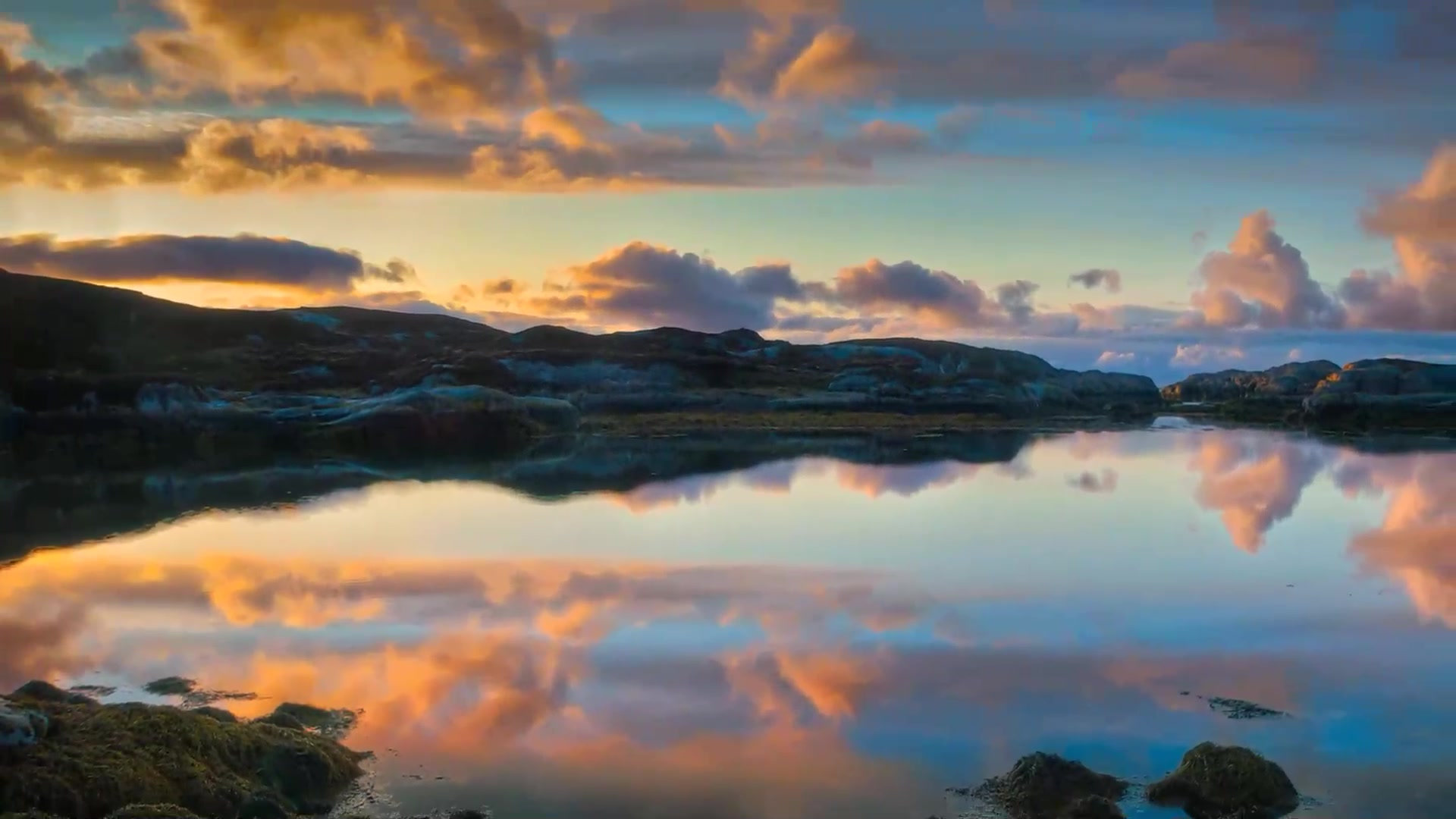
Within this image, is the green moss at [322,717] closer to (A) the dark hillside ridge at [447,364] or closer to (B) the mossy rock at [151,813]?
(B) the mossy rock at [151,813]

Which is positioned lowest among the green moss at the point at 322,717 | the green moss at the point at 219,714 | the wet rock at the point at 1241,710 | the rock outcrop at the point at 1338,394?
the green moss at the point at 322,717

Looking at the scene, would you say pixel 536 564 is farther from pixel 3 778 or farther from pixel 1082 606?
pixel 3 778

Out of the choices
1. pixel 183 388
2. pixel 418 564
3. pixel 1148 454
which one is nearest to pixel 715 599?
pixel 418 564

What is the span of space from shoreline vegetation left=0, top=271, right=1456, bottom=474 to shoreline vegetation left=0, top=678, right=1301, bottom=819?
3290cm

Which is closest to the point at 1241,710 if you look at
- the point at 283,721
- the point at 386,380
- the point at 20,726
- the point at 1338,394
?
the point at 283,721

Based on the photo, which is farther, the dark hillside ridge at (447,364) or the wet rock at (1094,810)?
the dark hillside ridge at (447,364)

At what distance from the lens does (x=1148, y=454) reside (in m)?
47.1

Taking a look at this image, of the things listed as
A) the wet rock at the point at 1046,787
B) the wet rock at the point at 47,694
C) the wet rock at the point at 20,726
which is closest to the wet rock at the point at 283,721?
the wet rock at the point at 47,694

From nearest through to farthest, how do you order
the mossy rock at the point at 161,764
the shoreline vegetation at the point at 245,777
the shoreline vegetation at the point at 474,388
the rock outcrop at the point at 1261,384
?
the mossy rock at the point at 161,764 → the shoreline vegetation at the point at 245,777 → the shoreline vegetation at the point at 474,388 → the rock outcrop at the point at 1261,384

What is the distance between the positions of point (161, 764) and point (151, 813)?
114cm

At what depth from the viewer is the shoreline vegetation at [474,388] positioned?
5000 cm

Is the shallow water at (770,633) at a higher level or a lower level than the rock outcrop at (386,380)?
lower

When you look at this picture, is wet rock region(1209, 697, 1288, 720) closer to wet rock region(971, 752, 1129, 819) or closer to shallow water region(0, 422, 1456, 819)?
shallow water region(0, 422, 1456, 819)

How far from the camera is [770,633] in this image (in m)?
13.8
